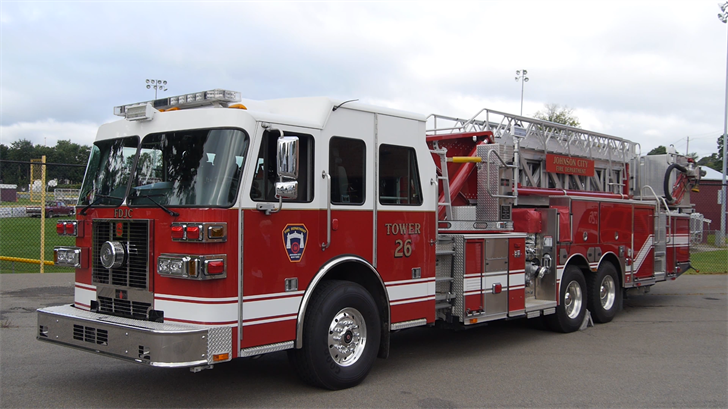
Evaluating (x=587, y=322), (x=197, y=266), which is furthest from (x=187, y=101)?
(x=587, y=322)

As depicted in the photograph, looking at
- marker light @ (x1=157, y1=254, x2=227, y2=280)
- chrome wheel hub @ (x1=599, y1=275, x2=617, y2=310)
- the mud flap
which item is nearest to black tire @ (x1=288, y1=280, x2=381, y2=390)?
marker light @ (x1=157, y1=254, x2=227, y2=280)

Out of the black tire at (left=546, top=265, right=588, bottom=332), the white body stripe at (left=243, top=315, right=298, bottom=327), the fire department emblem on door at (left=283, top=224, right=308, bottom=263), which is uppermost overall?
the fire department emblem on door at (left=283, top=224, right=308, bottom=263)

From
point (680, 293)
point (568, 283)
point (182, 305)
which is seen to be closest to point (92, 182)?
point (182, 305)

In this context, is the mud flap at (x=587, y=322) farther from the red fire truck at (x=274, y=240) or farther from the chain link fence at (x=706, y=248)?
the chain link fence at (x=706, y=248)

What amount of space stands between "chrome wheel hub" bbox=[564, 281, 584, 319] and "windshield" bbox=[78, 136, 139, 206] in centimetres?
660

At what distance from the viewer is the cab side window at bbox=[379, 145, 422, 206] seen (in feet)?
21.9

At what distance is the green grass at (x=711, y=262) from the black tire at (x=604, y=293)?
9838 mm

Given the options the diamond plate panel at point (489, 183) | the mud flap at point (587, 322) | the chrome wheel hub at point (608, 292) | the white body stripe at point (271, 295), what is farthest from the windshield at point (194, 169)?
the chrome wheel hub at point (608, 292)

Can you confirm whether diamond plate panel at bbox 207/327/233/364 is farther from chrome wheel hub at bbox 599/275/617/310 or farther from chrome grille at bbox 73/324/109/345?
chrome wheel hub at bbox 599/275/617/310

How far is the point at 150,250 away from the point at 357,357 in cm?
222

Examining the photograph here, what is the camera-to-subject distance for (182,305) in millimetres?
5258

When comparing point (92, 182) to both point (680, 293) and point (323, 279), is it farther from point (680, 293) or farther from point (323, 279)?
point (680, 293)

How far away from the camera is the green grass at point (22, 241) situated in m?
13.8

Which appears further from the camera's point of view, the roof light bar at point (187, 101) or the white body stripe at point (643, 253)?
the white body stripe at point (643, 253)
